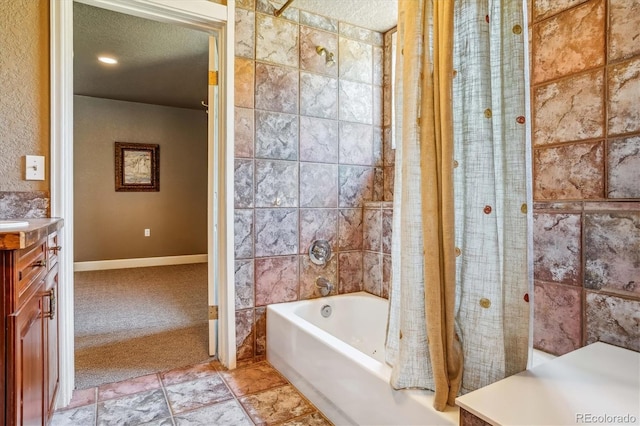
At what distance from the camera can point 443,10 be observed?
1.21 meters

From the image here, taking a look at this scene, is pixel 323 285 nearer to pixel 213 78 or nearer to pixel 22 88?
pixel 213 78

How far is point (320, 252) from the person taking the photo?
8.16ft

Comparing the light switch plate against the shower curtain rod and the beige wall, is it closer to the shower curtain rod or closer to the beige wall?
the shower curtain rod

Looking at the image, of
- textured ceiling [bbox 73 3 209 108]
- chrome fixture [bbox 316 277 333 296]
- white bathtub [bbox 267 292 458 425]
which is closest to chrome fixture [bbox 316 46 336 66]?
textured ceiling [bbox 73 3 209 108]

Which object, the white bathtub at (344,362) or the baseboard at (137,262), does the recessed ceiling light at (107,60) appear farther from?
the white bathtub at (344,362)

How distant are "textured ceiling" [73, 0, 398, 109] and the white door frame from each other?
0.50 m

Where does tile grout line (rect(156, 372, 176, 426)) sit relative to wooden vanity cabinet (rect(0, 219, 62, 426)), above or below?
below

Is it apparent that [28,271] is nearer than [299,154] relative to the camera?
Yes

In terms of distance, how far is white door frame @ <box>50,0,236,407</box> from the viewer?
1754mm

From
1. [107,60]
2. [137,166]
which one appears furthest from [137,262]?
[107,60]

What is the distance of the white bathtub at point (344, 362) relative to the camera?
1.29m

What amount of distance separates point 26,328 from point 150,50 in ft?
10.3

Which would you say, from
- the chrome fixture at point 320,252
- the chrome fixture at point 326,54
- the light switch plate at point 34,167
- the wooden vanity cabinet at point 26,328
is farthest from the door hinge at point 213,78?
the wooden vanity cabinet at point 26,328

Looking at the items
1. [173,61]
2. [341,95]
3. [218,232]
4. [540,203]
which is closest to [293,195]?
[218,232]
